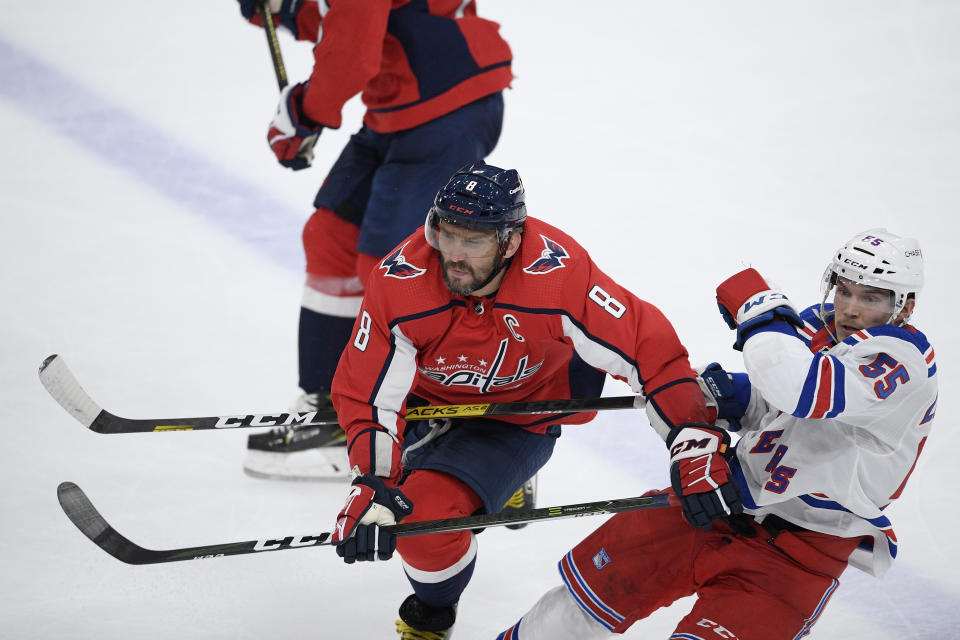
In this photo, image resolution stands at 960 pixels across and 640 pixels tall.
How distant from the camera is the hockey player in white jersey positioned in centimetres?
204

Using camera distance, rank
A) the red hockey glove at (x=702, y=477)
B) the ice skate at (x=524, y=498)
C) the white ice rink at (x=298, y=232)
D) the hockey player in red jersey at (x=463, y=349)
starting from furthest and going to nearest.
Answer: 1. the ice skate at (x=524, y=498)
2. the white ice rink at (x=298, y=232)
3. the hockey player in red jersey at (x=463, y=349)
4. the red hockey glove at (x=702, y=477)

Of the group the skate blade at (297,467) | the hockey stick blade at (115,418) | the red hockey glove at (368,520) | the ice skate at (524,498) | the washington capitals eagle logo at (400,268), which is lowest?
the skate blade at (297,467)

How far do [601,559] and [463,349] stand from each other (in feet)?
1.85

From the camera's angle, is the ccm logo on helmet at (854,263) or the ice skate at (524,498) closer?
the ccm logo on helmet at (854,263)

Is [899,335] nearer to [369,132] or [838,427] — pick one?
[838,427]

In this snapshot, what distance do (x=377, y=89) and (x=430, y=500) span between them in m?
1.48

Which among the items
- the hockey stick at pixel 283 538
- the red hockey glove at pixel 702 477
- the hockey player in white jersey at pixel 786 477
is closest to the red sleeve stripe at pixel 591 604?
the hockey player in white jersey at pixel 786 477

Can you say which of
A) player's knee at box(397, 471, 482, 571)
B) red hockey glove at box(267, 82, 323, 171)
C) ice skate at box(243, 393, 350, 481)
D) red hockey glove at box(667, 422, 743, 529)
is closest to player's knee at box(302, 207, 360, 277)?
red hockey glove at box(267, 82, 323, 171)

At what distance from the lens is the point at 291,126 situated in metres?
3.32

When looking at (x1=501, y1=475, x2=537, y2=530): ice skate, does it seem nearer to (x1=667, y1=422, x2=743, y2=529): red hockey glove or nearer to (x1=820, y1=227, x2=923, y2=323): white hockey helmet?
(x1=667, y1=422, x2=743, y2=529): red hockey glove

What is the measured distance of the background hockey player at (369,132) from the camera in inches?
124

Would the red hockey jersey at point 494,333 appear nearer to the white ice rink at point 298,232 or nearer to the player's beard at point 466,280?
the player's beard at point 466,280

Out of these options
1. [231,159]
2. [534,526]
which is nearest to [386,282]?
[534,526]

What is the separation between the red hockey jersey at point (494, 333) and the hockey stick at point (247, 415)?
11cm
